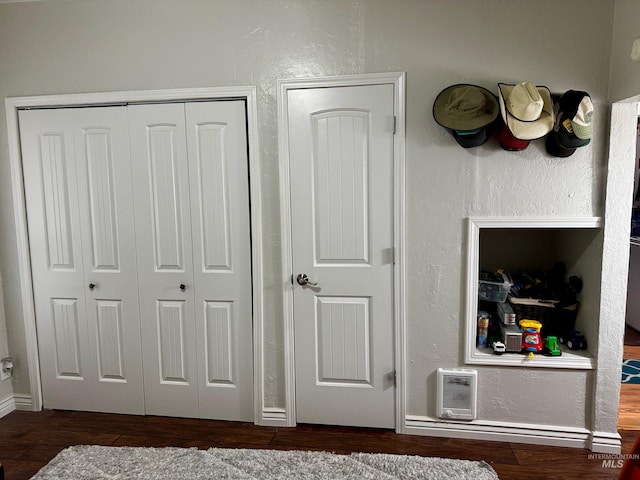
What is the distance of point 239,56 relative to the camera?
2420 mm

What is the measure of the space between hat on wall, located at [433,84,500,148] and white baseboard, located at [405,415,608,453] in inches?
63.9

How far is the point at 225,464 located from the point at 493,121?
2.27 meters

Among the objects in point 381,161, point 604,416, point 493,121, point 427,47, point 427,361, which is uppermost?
point 427,47

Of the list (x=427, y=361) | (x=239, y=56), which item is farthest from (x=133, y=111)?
(x=427, y=361)

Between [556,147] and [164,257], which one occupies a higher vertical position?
[556,147]

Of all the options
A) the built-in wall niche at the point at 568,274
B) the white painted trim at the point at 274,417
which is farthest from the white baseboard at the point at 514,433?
the white painted trim at the point at 274,417

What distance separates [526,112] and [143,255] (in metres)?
2.30

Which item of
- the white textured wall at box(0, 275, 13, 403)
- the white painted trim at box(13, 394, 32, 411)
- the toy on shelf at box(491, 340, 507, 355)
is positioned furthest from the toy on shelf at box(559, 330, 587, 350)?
the white textured wall at box(0, 275, 13, 403)

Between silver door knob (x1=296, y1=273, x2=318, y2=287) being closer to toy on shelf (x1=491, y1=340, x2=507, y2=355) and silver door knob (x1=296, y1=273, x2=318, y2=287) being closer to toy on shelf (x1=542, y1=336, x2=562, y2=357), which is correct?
toy on shelf (x1=491, y1=340, x2=507, y2=355)

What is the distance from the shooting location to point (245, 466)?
220 cm

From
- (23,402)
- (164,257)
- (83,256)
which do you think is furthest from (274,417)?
(23,402)

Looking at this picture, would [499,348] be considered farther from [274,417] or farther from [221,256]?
[221,256]

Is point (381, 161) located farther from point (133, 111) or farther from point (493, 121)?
point (133, 111)

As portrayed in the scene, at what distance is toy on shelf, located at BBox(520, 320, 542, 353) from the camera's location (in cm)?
239
